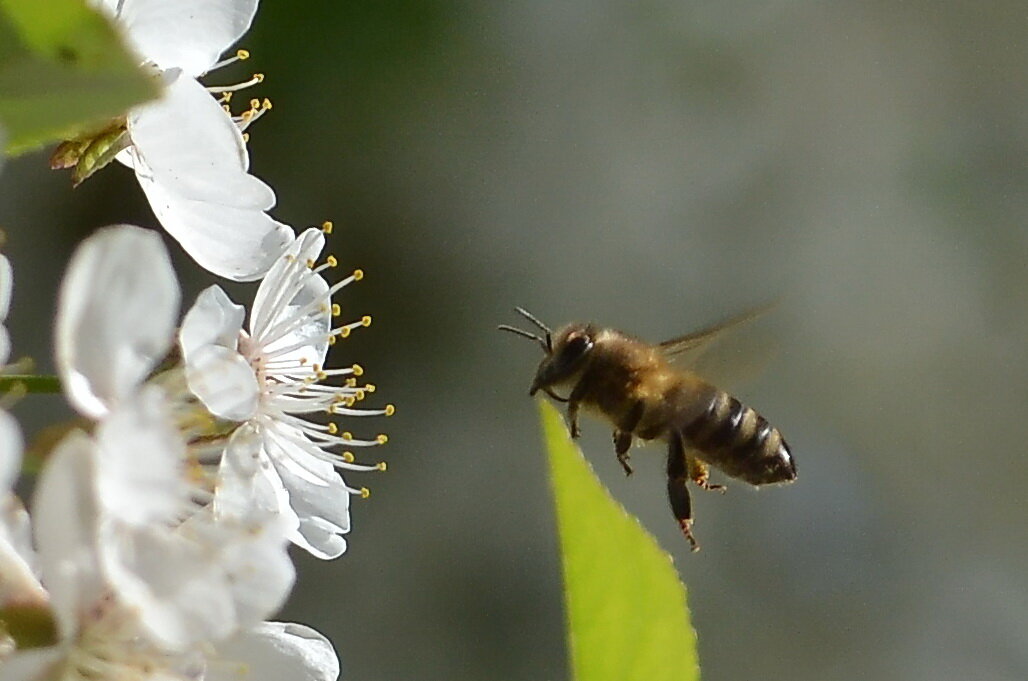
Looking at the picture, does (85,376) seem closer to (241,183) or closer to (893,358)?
(241,183)

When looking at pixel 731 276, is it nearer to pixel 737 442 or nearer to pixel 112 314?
pixel 737 442

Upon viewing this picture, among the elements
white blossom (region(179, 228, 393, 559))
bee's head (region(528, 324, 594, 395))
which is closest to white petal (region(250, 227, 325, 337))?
white blossom (region(179, 228, 393, 559))

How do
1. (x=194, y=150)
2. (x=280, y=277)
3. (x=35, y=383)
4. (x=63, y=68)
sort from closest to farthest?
(x=63, y=68) < (x=35, y=383) < (x=194, y=150) < (x=280, y=277)

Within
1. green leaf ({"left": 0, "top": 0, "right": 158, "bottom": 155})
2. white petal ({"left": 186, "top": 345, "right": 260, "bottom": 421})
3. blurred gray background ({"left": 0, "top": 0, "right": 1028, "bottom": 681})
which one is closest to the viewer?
green leaf ({"left": 0, "top": 0, "right": 158, "bottom": 155})

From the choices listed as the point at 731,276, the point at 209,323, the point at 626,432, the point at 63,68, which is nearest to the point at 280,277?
the point at 209,323

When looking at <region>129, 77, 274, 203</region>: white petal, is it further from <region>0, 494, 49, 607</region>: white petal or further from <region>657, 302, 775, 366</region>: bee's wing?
<region>657, 302, 775, 366</region>: bee's wing

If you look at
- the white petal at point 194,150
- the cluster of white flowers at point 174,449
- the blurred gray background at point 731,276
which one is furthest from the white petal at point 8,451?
the blurred gray background at point 731,276
